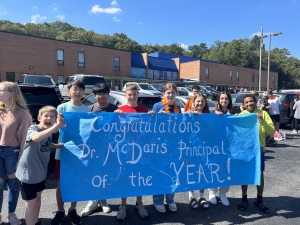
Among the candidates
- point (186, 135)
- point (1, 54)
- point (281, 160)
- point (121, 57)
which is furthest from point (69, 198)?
point (121, 57)

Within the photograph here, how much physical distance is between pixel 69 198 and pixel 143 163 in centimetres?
101

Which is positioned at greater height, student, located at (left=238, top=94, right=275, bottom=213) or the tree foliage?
the tree foliage

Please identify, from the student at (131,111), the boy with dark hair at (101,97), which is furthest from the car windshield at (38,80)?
the student at (131,111)

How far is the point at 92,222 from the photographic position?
10.6ft

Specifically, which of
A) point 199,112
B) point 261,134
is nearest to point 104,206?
point 199,112

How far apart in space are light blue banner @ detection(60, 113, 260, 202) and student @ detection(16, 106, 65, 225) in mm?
267

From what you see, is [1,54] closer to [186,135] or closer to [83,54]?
[83,54]

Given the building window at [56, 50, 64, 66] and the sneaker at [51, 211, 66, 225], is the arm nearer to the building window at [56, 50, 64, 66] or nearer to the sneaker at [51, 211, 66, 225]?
the sneaker at [51, 211, 66, 225]

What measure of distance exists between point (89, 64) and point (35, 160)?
1270 inches

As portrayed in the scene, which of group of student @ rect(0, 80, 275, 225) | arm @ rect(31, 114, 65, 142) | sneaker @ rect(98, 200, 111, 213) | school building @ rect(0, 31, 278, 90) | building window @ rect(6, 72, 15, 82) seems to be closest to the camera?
arm @ rect(31, 114, 65, 142)

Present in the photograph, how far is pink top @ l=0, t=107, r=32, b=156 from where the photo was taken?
9.51 ft

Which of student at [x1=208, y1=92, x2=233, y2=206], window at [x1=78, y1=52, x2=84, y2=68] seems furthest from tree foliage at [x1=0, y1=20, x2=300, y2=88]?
student at [x1=208, y1=92, x2=233, y2=206]

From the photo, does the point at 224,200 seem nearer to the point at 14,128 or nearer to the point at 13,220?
the point at 13,220

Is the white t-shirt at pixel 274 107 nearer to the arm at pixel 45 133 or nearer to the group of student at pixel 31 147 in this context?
the group of student at pixel 31 147
